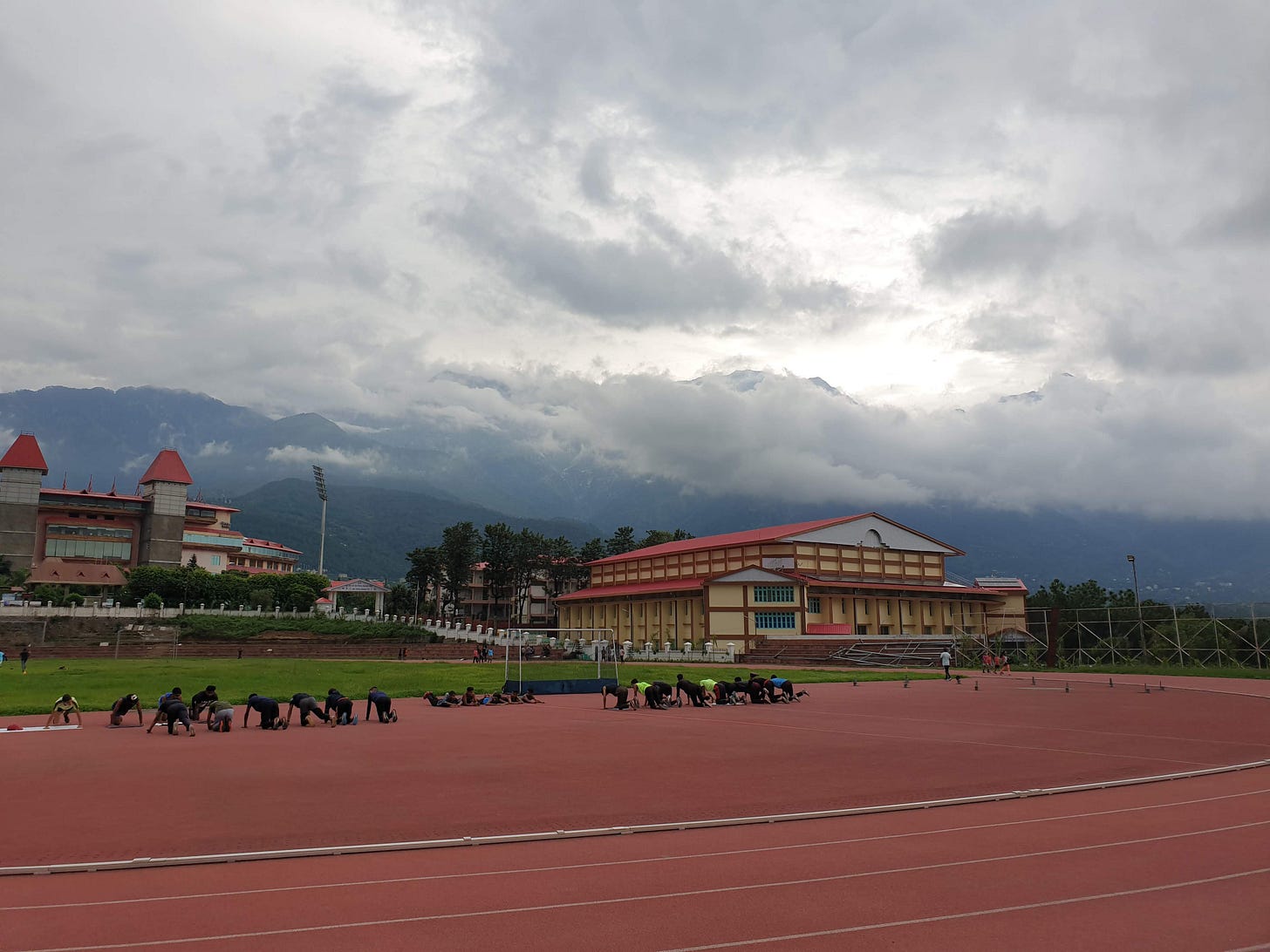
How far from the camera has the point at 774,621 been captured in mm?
62719

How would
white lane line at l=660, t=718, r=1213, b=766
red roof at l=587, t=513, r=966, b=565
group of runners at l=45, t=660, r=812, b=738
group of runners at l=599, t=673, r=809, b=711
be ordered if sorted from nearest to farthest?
white lane line at l=660, t=718, r=1213, b=766, group of runners at l=45, t=660, r=812, b=738, group of runners at l=599, t=673, r=809, b=711, red roof at l=587, t=513, r=966, b=565

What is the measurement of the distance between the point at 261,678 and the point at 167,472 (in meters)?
75.7

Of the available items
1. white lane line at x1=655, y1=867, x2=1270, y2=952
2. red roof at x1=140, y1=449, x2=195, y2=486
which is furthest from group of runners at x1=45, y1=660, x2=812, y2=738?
red roof at x1=140, y1=449, x2=195, y2=486

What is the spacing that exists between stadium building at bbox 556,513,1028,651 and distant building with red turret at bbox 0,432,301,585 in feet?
162

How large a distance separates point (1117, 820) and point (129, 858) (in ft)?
35.7

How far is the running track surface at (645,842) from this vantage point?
649cm

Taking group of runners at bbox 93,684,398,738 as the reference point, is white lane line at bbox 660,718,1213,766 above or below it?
below

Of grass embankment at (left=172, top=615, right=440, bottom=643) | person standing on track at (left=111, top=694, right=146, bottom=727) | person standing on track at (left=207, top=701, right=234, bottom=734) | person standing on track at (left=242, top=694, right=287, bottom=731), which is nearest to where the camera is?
person standing on track at (left=207, top=701, right=234, bottom=734)

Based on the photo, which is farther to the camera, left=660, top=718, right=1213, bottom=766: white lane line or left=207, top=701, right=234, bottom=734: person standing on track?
left=207, top=701, right=234, bottom=734: person standing on track

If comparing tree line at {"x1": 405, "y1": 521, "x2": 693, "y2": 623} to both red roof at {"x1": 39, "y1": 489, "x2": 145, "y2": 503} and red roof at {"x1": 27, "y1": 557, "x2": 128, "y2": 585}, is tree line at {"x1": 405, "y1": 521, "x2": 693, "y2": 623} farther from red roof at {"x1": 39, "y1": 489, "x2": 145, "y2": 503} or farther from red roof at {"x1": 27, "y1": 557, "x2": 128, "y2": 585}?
red roof at {"x1": 39, "y1": 489, "x2": 145, "y2": 503}

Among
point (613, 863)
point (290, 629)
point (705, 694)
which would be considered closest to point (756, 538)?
point (290, 629)

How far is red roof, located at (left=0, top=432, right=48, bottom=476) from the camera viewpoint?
284 feet

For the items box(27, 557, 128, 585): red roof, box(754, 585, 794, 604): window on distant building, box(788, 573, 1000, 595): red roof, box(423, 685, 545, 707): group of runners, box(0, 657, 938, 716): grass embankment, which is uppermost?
box(27, 557, 128, 585): red roof

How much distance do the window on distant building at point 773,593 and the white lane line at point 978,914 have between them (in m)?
55.3
